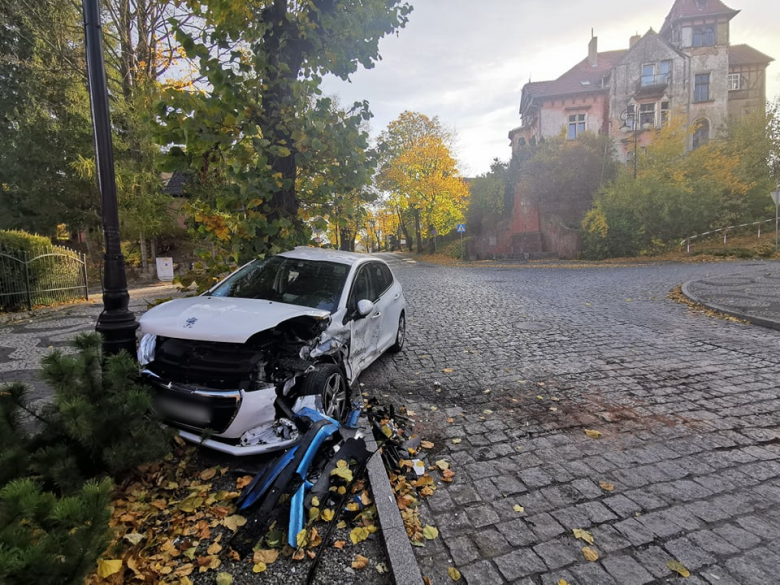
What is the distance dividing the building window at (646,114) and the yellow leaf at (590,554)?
1863 inches

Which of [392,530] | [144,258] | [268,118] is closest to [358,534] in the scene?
[392,530]

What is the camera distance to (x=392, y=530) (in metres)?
2.60

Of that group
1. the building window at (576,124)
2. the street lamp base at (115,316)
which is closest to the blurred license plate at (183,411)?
the street lamp base at (115,316)

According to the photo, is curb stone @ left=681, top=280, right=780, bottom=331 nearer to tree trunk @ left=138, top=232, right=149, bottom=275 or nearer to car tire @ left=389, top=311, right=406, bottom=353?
car tire @ left=389, top=311, right=406, bottom=353

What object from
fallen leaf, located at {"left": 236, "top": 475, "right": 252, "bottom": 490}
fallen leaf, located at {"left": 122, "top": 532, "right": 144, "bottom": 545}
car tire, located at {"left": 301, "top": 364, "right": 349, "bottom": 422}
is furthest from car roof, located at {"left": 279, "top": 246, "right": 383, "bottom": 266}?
fallen leaf, located at {"left": 122, "top": 532, "right": 144, "bottom": 545}

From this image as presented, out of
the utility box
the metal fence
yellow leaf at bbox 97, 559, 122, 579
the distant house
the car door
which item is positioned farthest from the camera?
Answer: the distant house

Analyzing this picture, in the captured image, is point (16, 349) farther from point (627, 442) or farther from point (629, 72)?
point (629, 72)

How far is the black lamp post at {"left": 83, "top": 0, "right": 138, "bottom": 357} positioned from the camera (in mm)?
3885

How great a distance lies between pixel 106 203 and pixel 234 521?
3.05m

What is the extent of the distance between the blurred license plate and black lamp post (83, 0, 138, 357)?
0.71 meters

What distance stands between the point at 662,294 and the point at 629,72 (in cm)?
3819

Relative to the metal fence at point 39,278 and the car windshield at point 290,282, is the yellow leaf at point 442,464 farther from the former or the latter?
the metal fence at point 39,278

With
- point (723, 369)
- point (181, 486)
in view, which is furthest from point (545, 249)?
point (181, 486)

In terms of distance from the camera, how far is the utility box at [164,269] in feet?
68.4
